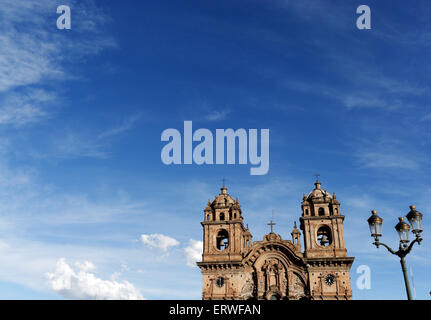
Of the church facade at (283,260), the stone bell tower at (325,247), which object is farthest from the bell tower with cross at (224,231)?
the stone bell tower at (325,247)

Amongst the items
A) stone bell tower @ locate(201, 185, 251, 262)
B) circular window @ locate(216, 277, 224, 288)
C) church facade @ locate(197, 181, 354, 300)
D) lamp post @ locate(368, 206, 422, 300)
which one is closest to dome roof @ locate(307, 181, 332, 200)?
church facade @ locate(197, 181, 354, 300)

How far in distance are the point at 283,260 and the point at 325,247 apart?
4.99 meters

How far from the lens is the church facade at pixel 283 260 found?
42688 mm

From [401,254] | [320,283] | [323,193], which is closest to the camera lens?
[401,254]

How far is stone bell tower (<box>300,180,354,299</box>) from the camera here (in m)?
42.0

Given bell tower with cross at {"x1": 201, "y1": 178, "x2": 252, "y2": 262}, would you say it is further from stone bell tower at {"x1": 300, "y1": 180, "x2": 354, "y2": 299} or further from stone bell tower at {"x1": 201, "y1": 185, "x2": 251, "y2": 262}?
stone bell tower at {"x1": 300, "y1": 180, "x2": 354, "y2": 299}

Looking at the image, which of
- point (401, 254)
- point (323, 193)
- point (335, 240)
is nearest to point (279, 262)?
point (335, 240)

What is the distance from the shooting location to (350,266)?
140 feet

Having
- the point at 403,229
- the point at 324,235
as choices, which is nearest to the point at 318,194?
the point at 324,235

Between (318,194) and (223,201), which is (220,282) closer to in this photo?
(223,201)
